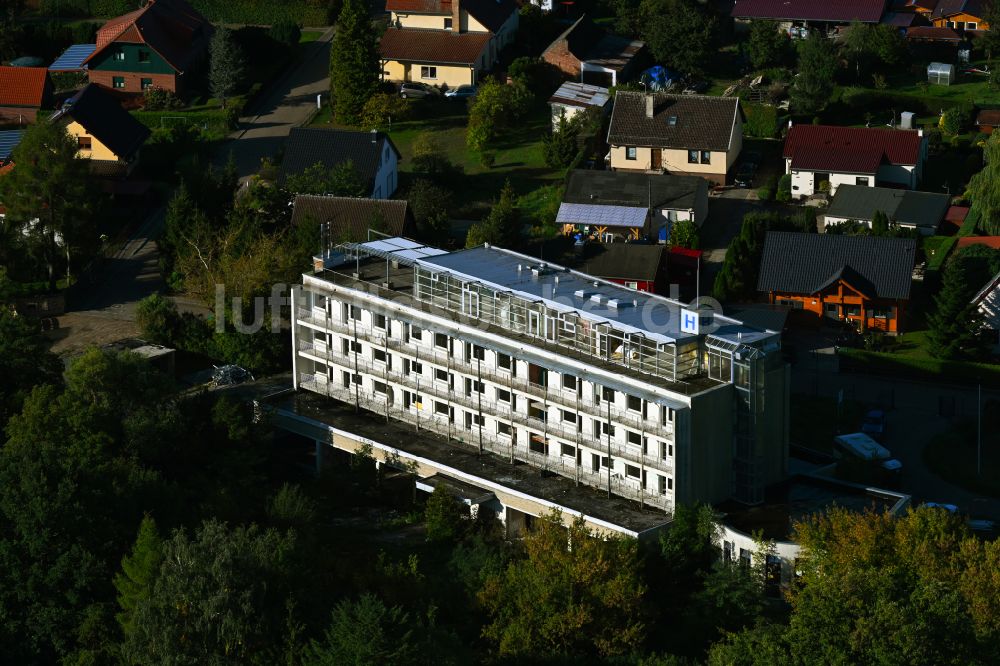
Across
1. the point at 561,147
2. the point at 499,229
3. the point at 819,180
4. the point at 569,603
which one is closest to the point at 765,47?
the point at 819,180

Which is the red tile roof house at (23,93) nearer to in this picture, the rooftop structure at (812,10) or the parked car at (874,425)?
the rooftop structure at (812,10)

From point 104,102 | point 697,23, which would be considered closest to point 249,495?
point 104,102

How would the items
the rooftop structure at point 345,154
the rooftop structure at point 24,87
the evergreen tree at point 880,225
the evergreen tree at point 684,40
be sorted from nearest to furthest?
the evergreen tree at point 880,225 → the rooftop structure at point 345,154 → the rooftop structure at point 24,87 → the evergreen tree at point 684,40

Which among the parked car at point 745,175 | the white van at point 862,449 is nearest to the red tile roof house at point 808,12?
the parked car at point 745,175

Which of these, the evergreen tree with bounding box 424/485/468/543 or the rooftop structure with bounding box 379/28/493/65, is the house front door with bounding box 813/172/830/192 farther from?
the evergreen tree with bounding box 424/485/468/543

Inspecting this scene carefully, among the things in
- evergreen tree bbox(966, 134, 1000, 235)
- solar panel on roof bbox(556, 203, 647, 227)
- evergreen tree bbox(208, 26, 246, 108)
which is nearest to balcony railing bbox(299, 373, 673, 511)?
solar panel on roof bbox(556, 203, 647, 227)

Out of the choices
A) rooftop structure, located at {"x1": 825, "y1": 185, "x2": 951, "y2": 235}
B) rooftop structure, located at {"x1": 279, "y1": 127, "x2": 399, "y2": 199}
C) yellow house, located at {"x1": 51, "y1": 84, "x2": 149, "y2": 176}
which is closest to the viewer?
rooftop structure, located at {"x1": 825, "y1": 185, "x2": 951, "y2": 235}
